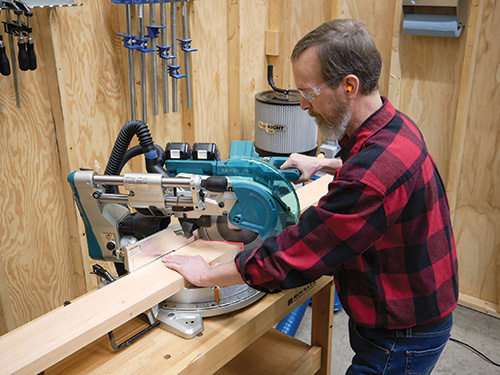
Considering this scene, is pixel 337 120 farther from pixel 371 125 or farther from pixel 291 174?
pixel 291 174

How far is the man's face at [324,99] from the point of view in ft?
Answer: 4.62

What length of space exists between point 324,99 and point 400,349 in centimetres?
77

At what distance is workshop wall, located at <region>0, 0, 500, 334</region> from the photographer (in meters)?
2.42

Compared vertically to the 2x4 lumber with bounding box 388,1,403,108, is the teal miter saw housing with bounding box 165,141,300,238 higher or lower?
lower

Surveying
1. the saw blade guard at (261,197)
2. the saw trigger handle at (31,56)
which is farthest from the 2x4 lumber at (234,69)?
the saw blade guard at (261,197)

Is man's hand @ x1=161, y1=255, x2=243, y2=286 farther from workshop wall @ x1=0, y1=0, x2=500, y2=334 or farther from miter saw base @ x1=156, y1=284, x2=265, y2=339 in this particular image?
workshop wall @ x1=0, y1=0, x2=500, y2=334

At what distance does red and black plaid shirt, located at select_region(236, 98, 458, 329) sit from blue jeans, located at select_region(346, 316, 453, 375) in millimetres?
52

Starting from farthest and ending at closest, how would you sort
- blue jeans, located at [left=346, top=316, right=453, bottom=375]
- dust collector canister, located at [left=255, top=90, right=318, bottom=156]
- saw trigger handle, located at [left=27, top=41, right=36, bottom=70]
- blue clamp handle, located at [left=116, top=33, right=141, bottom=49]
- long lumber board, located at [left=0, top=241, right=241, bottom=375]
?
dust collector canister, located at [left=255, top=90, right=318, bottom=156] < blue clamp handle, located at [left=116, top=33, right=141, bottom=49] < saw trigger handle, located at [left=27, top=41, right=36, bottom=70] < blue jeans, located at [left=346, top=316, right=453, bottom=375] < long lumber board, located at [left=0, top=241, right=241, bottom=375]

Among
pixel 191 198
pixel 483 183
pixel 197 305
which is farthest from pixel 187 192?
pixel 483 183

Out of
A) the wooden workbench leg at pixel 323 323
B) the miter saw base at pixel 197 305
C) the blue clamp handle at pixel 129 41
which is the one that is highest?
the blue clamp handle at pixel 129 41

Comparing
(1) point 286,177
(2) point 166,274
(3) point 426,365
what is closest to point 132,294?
(2) point 166,274

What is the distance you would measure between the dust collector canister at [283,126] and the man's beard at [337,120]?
1.50 metres

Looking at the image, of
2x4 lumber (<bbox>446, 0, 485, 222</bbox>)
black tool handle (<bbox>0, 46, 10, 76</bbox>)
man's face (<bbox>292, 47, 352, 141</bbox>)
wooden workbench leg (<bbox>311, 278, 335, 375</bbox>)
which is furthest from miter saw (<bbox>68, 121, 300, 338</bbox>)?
2x4 lumber (<bbox>446, 0, 485, 222</bbox>)

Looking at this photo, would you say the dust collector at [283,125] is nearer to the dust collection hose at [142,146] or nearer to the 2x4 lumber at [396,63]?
the 2x4 lumber at [396,63]
